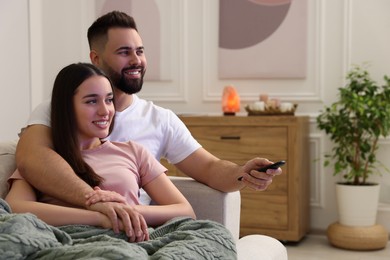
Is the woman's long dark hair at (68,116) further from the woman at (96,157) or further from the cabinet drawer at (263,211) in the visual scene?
the cabinet drawer at (263,211)

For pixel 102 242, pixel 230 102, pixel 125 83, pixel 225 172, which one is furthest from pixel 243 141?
pixel 102 242

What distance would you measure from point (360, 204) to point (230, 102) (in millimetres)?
1075

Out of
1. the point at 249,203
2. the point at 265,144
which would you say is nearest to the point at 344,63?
the point at 265,144

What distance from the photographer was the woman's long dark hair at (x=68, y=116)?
1.83 meters

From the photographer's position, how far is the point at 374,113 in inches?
150

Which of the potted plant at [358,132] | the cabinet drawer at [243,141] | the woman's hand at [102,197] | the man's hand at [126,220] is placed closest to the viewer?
the man's hand at [126,220]

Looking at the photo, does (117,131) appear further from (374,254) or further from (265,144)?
(374,254)

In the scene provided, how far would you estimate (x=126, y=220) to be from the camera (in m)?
1.59

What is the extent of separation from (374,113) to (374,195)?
527 millimetres

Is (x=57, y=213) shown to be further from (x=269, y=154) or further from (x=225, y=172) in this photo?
(x=269, y=154)

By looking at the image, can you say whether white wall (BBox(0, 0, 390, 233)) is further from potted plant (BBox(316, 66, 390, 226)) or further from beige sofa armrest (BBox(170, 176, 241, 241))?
beige sofa armrest (BBox(170, 176, 241, 241))

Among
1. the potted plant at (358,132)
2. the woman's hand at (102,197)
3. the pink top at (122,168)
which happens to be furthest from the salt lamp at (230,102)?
the woman's hand at (102,197)

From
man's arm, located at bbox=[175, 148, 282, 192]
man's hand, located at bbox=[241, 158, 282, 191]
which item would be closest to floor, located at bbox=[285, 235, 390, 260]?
man's arm, located at bbox=[175, 148, 282, 192]

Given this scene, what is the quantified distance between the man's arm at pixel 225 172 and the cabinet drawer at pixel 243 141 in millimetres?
1784
